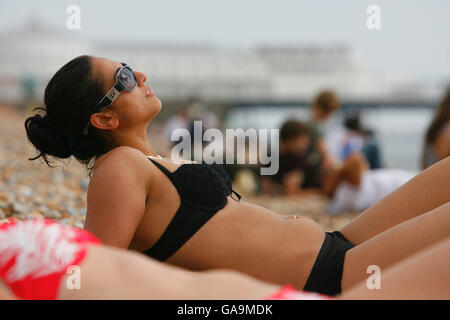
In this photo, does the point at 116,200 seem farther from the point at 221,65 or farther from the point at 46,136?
the point at 221,65

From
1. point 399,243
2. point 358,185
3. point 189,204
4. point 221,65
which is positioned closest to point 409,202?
Answer: point 399,243

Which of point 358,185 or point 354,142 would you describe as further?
point 354,142

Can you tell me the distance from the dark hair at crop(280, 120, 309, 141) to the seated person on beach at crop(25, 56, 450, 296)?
4.54m

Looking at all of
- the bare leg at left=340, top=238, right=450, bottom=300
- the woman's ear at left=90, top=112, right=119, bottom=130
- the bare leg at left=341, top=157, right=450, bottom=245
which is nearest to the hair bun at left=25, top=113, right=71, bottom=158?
the woman's ear at left=90, top=112, right=119, bottom=130

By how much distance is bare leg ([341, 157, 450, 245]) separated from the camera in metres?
1.90

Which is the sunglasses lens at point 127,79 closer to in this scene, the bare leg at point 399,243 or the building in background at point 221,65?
the bare leg at point 399,243

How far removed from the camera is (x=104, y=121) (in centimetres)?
194

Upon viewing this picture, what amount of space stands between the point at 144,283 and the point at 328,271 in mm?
789

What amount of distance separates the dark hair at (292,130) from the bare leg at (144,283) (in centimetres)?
546

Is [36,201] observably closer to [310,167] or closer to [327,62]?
[310,167]

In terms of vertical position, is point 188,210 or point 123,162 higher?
point 123,162

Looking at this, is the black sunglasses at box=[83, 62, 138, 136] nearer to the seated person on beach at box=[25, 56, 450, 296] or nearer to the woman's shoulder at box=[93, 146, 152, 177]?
the seated person on beach at box=[25, 56, 450, 296]

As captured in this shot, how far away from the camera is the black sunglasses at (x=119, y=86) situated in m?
1.92
